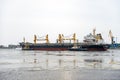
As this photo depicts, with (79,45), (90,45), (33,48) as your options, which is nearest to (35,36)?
(33,48)

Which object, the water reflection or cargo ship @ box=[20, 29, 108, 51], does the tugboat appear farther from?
the water reflection

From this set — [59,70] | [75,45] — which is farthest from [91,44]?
[59,70]

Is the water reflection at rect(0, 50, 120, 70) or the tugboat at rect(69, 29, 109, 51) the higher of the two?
the tugboat at rect(69, 29, 109, 51)

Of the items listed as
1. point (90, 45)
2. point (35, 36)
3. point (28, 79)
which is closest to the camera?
point (28, 79)

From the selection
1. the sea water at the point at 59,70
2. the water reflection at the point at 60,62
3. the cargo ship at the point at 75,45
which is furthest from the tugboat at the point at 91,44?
the sea water at the point at 59,70

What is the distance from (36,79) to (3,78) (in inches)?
89.7

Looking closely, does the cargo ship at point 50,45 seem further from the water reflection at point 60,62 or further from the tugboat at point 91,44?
the water reflection at point 60,62

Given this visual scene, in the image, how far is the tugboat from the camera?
11606cm

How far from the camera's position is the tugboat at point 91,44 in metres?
116

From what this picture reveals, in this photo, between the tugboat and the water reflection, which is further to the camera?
the tugboat

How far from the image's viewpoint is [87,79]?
60.0 feet

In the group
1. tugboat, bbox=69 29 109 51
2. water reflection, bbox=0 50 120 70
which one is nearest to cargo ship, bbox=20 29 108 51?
tugboat, bbox=69 29 109 51

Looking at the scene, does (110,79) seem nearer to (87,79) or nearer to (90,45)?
(87,79)

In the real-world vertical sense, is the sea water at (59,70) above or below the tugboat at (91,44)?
below
